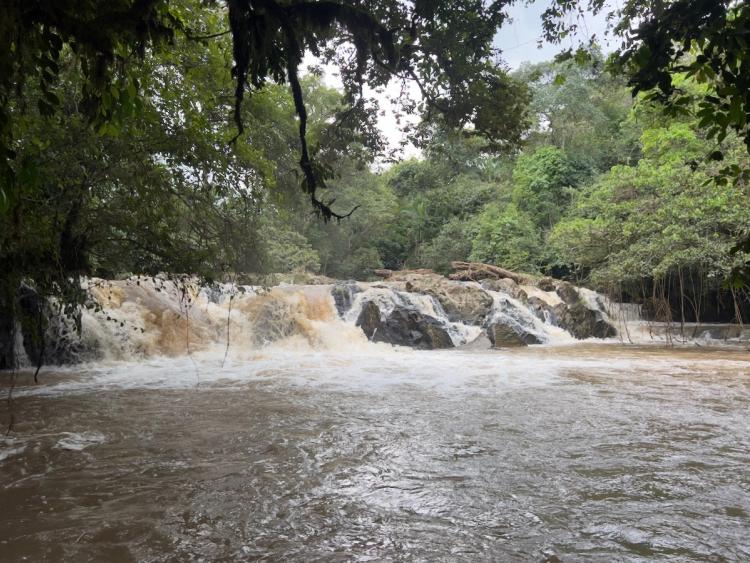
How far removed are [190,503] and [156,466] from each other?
809 millimetres

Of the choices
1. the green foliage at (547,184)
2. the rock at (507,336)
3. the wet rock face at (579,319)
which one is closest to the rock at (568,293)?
the wet rock face at (579,319)

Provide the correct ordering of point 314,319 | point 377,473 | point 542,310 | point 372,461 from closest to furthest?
point 377,473, point 372,461, point 314,319, point 542,310

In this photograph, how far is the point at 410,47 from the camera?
3.85m

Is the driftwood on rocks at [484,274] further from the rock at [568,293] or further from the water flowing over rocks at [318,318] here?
the rock at [568,293]

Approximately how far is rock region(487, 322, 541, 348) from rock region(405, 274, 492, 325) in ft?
1.68

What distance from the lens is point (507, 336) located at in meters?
14.1

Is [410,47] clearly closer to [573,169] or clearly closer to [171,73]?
[171,73]

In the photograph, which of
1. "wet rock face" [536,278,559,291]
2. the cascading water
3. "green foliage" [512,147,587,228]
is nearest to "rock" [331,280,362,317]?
the cascading water

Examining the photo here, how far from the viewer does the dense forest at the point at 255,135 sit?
2.20 meters

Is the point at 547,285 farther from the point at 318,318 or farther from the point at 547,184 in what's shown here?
the point at 547,184

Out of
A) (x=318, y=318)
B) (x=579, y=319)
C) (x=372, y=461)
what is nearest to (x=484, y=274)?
(x=579, y=319)

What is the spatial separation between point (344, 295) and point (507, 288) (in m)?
5.27

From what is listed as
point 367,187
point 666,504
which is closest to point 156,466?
point 666,504

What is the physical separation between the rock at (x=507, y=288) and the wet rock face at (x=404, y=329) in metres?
3.53
